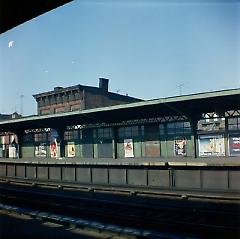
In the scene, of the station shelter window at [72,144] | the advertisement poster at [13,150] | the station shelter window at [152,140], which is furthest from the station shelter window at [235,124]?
the advertisement poster at [13,150]

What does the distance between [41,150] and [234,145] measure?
22.8 metres

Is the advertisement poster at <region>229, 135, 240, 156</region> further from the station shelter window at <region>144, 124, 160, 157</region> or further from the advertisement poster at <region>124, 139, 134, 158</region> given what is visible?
the advertisement poster at <region>124, 139, 134, 158</region>

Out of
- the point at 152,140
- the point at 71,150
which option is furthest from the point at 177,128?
the point at 71,150

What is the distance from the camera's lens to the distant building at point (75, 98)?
Answer: 5000 cm

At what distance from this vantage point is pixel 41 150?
3769cm

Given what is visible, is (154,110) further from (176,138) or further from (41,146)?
(41,146)

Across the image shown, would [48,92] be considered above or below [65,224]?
above

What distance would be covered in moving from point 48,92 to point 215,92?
3877 cm

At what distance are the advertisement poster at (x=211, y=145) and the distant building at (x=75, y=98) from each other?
2874 cm

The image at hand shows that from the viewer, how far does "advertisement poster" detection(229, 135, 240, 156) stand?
2125 centimetres

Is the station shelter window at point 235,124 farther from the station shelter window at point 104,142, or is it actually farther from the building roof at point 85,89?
the building roof at point 85,89

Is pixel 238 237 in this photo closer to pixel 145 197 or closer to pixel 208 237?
pixel 208 237

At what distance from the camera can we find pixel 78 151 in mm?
33094

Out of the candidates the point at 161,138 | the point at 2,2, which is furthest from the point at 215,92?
the point at 2,2
